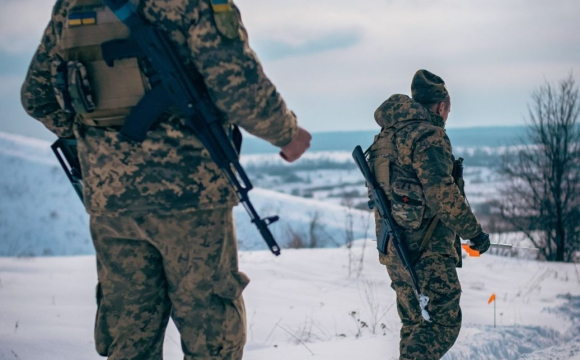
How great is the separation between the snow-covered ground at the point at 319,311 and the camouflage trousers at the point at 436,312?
79 cm

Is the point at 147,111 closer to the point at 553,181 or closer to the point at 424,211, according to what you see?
the point at 424,211

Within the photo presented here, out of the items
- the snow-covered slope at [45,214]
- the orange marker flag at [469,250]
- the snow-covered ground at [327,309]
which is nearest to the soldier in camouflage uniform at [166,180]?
the orange marker flag at [469,250]

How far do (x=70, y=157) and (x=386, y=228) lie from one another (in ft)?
5.77

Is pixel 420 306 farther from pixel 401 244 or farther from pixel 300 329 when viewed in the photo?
pixel 300 329

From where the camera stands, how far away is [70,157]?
249 cm

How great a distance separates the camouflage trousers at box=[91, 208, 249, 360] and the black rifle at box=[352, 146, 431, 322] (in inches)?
46.6

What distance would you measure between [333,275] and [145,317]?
5072 millimetres

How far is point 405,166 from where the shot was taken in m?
2.94

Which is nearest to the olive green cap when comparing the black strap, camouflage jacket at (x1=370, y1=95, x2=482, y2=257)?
camouflage jacket at (x1=370, y1=95, x2=482, y2=257)

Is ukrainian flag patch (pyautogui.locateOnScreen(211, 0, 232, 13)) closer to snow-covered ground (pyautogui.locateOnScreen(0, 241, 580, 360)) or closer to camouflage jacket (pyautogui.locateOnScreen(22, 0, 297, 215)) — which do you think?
camouflage jacket (pyautogui.locateOnScreen(22, 0, 297, 215))

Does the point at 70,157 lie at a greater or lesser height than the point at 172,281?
greater

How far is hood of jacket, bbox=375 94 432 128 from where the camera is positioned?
116 inches

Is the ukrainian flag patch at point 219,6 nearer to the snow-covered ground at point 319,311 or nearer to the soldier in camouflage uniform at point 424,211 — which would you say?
the soldier in camouflage uniform at point 424,211

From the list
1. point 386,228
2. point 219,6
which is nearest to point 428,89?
point 386,228
